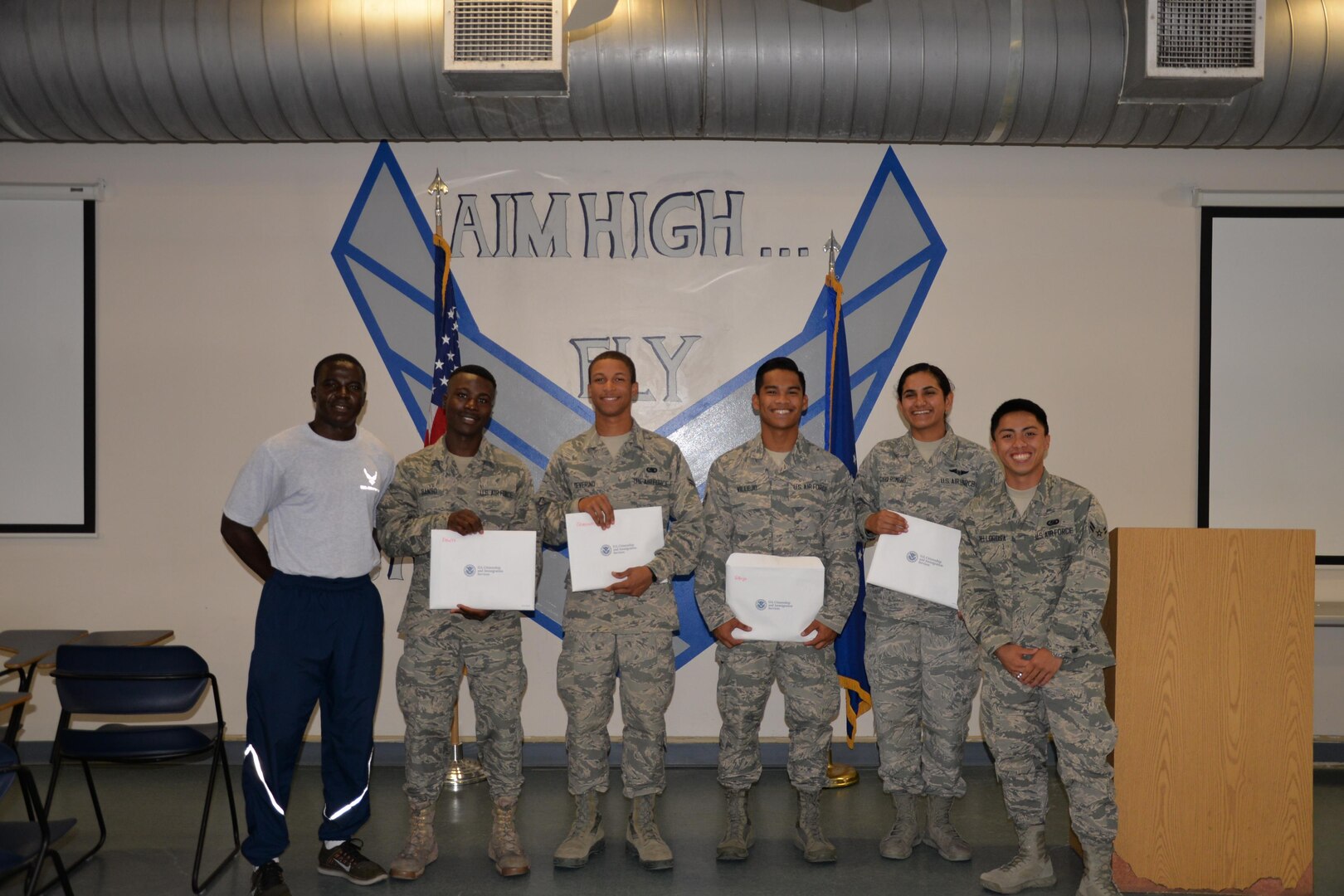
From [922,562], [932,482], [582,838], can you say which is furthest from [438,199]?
[582,838]

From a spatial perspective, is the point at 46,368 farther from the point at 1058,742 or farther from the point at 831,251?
the point at 1058,742

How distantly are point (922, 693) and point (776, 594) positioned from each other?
706 mm

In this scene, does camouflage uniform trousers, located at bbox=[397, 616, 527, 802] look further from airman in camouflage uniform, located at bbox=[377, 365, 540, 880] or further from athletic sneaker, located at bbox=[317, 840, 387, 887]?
athletic sneaker, located at bbox=[317, 840, 387, 887]

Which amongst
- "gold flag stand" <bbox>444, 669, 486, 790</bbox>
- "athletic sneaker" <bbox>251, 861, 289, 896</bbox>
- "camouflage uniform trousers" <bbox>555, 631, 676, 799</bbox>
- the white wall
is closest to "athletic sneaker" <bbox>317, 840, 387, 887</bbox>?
"athletic sneaker" <bbox>251, 861, 289, 896</bbox>

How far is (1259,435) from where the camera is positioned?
534 cm

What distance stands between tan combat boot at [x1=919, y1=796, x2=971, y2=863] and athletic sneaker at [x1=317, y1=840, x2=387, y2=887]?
2.09 metres

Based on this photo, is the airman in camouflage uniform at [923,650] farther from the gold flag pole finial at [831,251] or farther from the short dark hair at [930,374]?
the gold flag pole finial at [831,251]

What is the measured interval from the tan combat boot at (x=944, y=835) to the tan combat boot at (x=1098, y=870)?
19.3 inches

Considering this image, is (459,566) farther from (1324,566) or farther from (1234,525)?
(1324,566)

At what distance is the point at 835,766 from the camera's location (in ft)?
16.4

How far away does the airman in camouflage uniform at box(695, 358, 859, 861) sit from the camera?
12.5 feet

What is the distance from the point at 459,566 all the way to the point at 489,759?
74 centimetres

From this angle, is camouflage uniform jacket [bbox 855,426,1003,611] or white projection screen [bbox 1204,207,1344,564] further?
white projection screen [bbox 1204,207,1344,564]

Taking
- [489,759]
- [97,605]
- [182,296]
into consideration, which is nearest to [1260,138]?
[489,759]
